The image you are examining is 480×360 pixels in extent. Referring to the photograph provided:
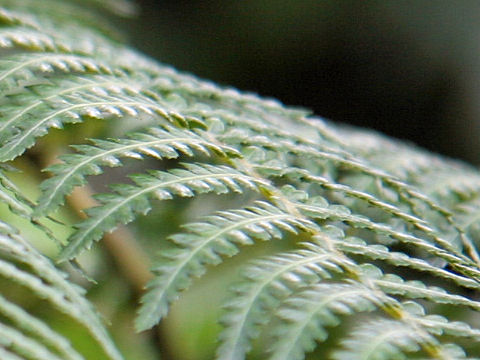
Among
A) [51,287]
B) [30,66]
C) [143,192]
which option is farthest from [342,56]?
[51,287]

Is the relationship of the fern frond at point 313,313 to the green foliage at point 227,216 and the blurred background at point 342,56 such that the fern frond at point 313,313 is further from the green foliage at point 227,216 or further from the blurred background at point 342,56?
the blurred background at point 342,56

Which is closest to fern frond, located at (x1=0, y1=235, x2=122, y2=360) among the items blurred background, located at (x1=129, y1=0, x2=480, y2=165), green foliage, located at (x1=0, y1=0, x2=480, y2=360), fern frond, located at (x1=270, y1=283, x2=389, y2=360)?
green foliage, located at (x1=0, y1=0, x2=480, y2=360)

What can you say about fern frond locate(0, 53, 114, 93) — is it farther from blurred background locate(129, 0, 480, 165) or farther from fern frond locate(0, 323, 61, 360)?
blurred background locate(129, 0, 480, 165)

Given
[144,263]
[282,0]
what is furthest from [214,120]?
[282,0]

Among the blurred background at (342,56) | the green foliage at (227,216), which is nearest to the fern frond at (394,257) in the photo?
the green foliage at (227,216)

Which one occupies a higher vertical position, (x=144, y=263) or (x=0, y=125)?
(x=0, y=125)

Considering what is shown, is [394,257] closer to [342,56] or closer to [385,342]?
[385,342]

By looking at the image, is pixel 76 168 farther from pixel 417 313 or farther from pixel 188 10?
pixel 188 10
